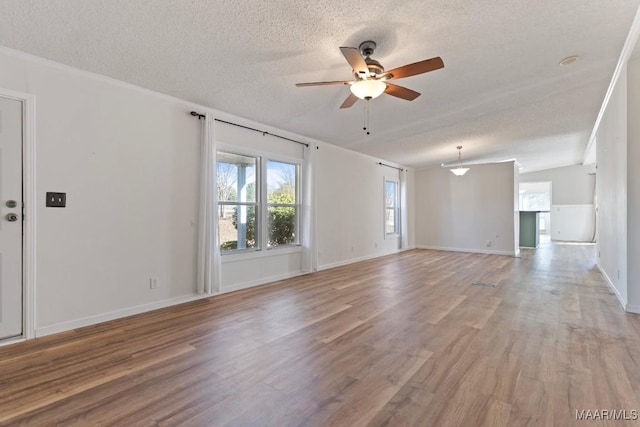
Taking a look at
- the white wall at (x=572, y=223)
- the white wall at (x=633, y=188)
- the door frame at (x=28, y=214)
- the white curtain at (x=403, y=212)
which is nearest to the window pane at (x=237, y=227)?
the door frame at (x=28, y=214)

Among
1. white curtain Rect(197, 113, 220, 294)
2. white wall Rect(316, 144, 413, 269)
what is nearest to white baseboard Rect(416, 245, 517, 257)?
white wall Rect(316, 144, 413, 269)

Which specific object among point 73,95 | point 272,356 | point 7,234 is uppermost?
point 73,95

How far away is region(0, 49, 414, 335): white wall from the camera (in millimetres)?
2807

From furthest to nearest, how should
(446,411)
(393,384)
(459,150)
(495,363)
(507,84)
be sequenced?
(459,150) < (507,84) < (495,363) < (393,384) < (446,411)

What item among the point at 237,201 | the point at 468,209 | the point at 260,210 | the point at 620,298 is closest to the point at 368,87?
the point at 237,201

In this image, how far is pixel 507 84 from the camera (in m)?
3.59

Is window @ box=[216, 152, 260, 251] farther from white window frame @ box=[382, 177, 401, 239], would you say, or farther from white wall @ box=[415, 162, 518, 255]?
white wall @ box=[415, 162, 518, 255]

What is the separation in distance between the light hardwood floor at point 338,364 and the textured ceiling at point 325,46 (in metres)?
2.57

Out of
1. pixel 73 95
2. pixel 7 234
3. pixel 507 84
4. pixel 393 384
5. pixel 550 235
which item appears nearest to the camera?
pixel 393 384

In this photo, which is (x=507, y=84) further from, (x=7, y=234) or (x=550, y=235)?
(x=550, y=235)

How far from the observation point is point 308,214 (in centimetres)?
541

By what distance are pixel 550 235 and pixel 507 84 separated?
1062 centimetres

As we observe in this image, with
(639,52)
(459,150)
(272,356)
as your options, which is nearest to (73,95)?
(272,356)

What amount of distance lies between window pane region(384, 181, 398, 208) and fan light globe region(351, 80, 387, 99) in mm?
5606
